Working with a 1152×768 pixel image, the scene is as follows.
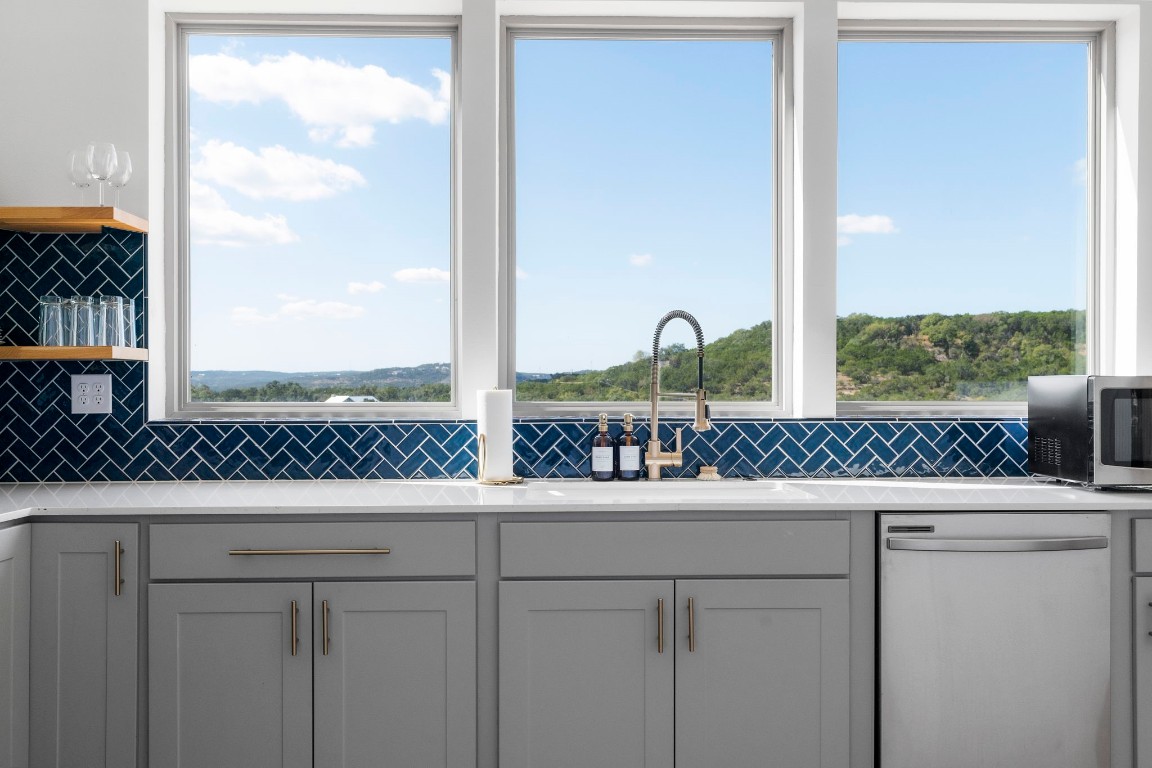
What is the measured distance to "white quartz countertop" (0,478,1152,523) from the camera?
6.40 ft

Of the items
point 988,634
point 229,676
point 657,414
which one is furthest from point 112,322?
point 988,634

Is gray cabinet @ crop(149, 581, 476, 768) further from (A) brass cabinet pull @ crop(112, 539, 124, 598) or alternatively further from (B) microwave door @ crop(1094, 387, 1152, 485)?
(B) microwave door @ crop(1094, 387, 1152, 485)

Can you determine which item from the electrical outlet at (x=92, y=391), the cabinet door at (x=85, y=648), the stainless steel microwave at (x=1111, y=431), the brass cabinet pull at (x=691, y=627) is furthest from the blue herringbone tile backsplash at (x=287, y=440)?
the brass cabinet pull at (x=691, y=627)

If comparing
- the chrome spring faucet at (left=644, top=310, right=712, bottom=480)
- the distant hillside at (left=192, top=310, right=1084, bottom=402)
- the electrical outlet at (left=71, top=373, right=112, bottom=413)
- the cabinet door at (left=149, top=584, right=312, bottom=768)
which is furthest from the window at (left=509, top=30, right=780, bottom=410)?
the electrical outlet at (left=71, top=373, right=112, bottom=413)

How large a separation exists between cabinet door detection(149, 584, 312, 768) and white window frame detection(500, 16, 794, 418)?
1073mm

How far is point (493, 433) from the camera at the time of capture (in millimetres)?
2348

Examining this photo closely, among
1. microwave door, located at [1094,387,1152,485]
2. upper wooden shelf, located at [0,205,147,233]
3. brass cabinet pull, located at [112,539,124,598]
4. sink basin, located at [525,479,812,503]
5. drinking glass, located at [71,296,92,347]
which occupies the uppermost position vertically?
upper wooden shelf, located at [0,205,147,233]

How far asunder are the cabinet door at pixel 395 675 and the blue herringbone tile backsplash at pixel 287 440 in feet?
2.01

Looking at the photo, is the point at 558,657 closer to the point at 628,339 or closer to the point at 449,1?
the point at 628,339

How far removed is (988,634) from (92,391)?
9.23 feet

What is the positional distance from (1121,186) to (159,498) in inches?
130

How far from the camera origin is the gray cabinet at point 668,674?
1.96 meters

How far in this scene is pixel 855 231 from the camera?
270 cm

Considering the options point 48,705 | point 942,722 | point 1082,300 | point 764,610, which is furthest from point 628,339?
point 48,705
